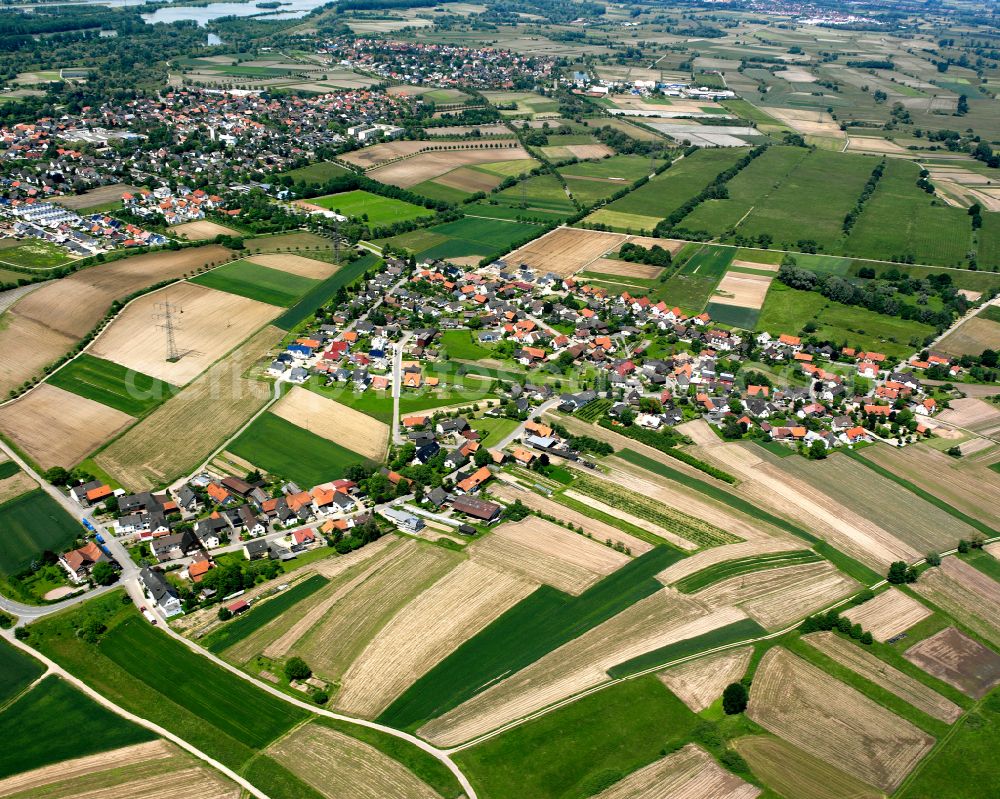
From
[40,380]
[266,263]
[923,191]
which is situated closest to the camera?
[40,380]

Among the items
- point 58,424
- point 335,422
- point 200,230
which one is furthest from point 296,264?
point 58,424

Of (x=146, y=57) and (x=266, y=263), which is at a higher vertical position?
(x=146, y=57)

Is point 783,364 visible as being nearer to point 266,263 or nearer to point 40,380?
point 266,263

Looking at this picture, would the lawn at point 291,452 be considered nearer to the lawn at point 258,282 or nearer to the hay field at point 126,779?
the hay field at point 126,779

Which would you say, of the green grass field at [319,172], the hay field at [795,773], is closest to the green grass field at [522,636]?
the hay field at [795,773]

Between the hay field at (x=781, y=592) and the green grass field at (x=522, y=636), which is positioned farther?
the hay field at (x=781, y=592)

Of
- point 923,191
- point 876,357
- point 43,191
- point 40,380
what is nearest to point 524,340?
point 876,357
